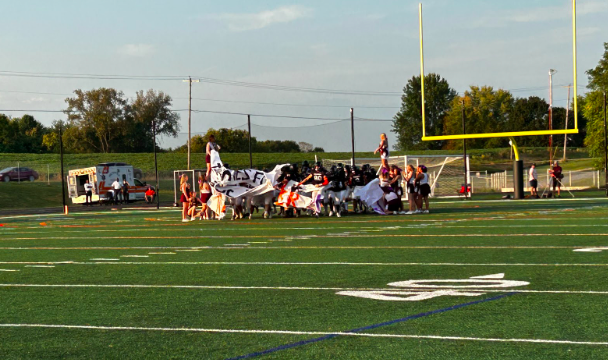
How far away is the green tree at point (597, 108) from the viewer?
155 feet

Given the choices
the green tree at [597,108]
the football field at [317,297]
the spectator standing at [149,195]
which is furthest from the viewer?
the green tree at [597,108]

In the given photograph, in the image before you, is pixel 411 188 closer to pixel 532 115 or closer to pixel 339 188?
pixel 339 188

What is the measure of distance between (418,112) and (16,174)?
48.7 m

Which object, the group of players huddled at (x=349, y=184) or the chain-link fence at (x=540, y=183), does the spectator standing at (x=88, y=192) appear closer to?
the chain-link fence at (x=540, y=183)

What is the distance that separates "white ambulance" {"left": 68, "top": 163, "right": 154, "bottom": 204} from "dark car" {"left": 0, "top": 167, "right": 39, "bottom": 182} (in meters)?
12.7

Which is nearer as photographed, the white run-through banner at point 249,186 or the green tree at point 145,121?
the white run-through banner at point 249,186

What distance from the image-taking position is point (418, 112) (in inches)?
3511

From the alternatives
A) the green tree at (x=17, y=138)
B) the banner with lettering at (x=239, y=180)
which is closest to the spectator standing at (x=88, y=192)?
the banner with lettering at (x=239, y=180)

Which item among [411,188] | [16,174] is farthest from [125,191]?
[411,188]

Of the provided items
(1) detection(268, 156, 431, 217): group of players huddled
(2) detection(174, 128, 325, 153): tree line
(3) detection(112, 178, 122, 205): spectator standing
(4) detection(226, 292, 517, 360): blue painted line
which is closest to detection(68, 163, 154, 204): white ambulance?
(3) detection(112, 178, 122, 205): spectator standing

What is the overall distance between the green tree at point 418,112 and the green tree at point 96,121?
30895 mm

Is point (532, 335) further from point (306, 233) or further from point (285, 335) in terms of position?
point (306, 233)

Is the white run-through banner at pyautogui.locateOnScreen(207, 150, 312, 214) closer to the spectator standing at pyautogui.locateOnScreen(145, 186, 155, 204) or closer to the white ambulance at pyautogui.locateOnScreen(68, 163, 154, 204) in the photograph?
the spectator standing at pyautogui.locateOnScreen(145, 186, 155, 204)

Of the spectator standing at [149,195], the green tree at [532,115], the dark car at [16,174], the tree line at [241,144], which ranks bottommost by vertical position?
the spectator standing at [149,195]
